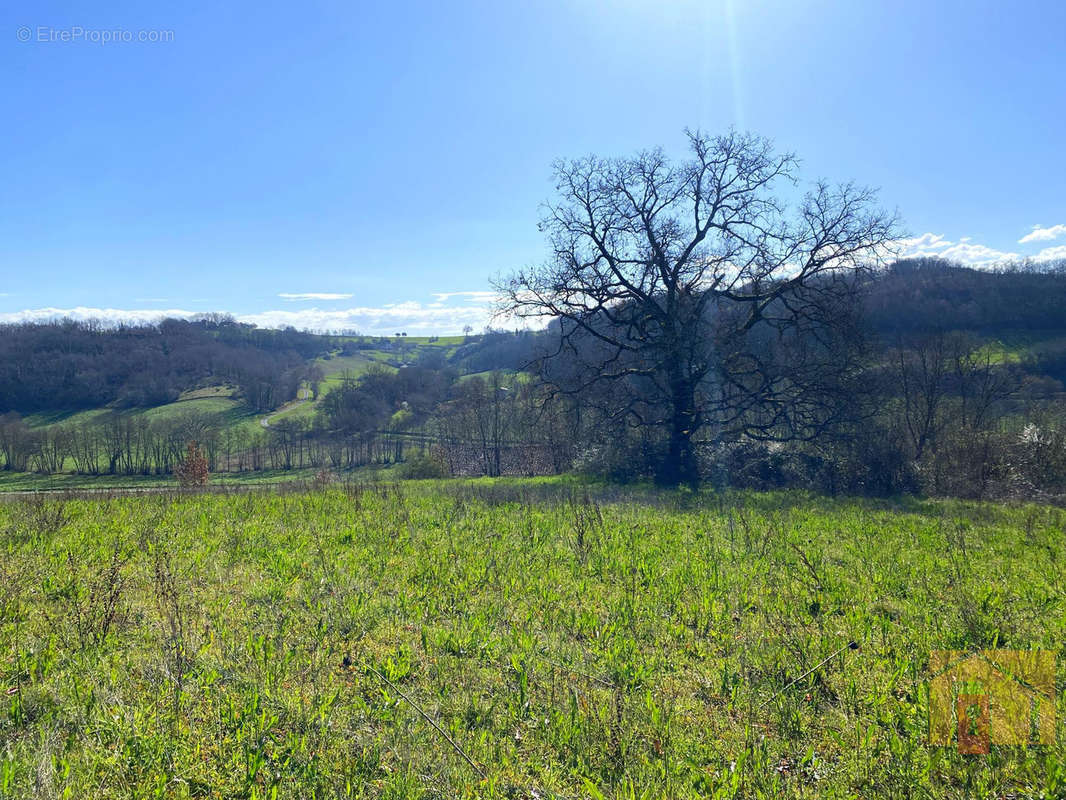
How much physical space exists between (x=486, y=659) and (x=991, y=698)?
3900 millimetres

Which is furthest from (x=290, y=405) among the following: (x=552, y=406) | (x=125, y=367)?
(x=552, y=406)

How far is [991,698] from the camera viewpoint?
3936 mm

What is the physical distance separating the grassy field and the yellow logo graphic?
108 mm

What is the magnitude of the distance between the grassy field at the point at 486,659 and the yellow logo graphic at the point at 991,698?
108 mm

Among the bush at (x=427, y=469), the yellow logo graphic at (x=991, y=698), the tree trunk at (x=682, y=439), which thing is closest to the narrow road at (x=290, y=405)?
the bush at (x=427, y=469)

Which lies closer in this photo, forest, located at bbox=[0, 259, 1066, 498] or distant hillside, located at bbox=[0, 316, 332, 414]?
forest, located at bbox=[0, 259, 1066, 498]

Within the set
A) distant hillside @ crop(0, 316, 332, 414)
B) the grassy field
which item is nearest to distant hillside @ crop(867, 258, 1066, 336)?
the grassy field

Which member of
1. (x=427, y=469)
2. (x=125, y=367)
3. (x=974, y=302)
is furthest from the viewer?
(x=125, y=367)

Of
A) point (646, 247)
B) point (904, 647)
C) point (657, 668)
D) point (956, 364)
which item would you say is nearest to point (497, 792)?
point (657, 668)

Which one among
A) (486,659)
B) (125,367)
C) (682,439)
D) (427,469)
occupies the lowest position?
(427,469)

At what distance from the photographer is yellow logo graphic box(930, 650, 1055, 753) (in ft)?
11.6

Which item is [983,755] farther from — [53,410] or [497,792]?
[53,410]

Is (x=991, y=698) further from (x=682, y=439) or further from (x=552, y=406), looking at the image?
(x=552, y=406)

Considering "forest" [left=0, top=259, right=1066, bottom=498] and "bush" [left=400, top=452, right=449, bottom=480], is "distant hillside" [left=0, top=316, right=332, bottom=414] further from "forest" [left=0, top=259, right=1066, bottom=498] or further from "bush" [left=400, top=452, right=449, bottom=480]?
"bush" [left=400, top=452, right=449, bottom=480]
